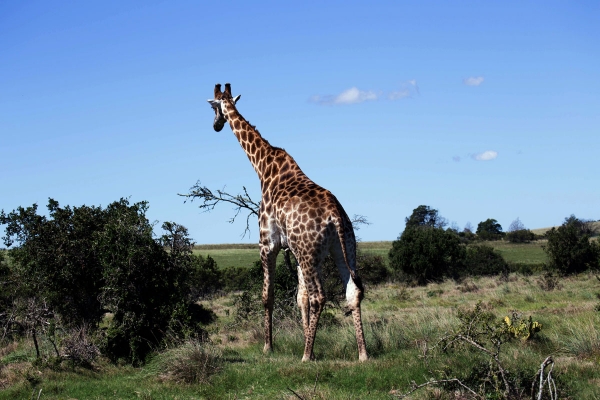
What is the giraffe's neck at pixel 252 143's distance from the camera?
1263 cm

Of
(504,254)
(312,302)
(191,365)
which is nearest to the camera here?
(191,365)

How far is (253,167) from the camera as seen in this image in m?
12.9

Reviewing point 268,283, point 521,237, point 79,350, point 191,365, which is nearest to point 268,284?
point 268,283

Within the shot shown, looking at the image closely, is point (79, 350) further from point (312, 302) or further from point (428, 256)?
point (428, 256)

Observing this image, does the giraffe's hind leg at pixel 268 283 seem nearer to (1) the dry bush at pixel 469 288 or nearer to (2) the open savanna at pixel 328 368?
(2) the open savanna at pixel 328 368

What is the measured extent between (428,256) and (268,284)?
26.3 metres

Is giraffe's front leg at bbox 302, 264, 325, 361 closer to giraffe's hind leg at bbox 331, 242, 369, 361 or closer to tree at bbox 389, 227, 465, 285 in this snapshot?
giraffe's hind leg at bbox 331, 242, 369, 361

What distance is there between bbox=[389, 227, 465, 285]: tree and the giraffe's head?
24649 millimetres

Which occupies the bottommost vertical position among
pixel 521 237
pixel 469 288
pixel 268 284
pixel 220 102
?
pixel 469 288

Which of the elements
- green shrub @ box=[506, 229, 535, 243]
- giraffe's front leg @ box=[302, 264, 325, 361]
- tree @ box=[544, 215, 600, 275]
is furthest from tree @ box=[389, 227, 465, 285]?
green shrub @ box=[506, 229, 535, 243]

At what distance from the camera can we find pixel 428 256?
36875mm

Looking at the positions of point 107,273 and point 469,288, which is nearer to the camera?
point 107,273

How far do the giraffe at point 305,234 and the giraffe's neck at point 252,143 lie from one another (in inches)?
1.0

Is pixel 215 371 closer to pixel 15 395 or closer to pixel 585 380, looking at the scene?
pixel 15 395
